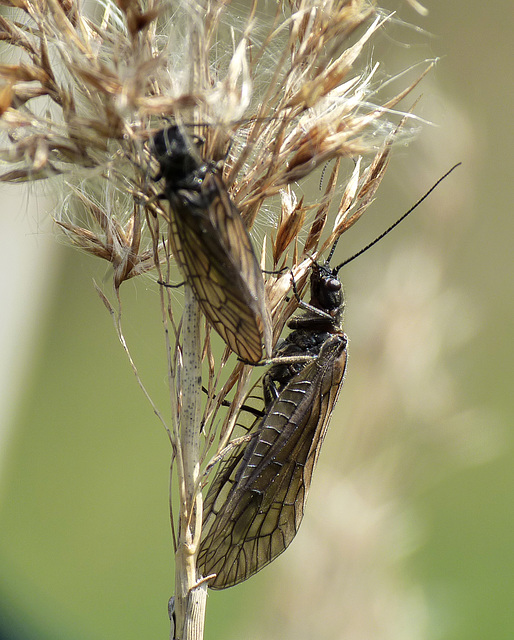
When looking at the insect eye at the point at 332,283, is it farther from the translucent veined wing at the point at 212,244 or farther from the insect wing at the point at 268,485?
the translucent veined wing at the point at 212,244

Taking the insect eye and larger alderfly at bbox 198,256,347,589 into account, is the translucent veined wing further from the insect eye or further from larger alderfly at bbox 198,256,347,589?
the insect eye

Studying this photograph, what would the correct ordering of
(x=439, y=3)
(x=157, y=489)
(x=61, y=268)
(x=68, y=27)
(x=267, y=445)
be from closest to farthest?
(x=68, y=27) < (x=267, y=445) < (x=439, y=3) < (x=157, y=489) < (x=61, y=268)

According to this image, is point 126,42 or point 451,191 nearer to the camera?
point 126,42

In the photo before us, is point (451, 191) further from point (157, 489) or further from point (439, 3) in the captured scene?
point (157, 489)

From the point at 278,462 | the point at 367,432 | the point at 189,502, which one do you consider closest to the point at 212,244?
the point at 189,502

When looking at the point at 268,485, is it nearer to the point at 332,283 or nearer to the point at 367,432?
the point at 367,432

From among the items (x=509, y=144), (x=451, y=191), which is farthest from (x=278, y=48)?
(x=509, y=144)
